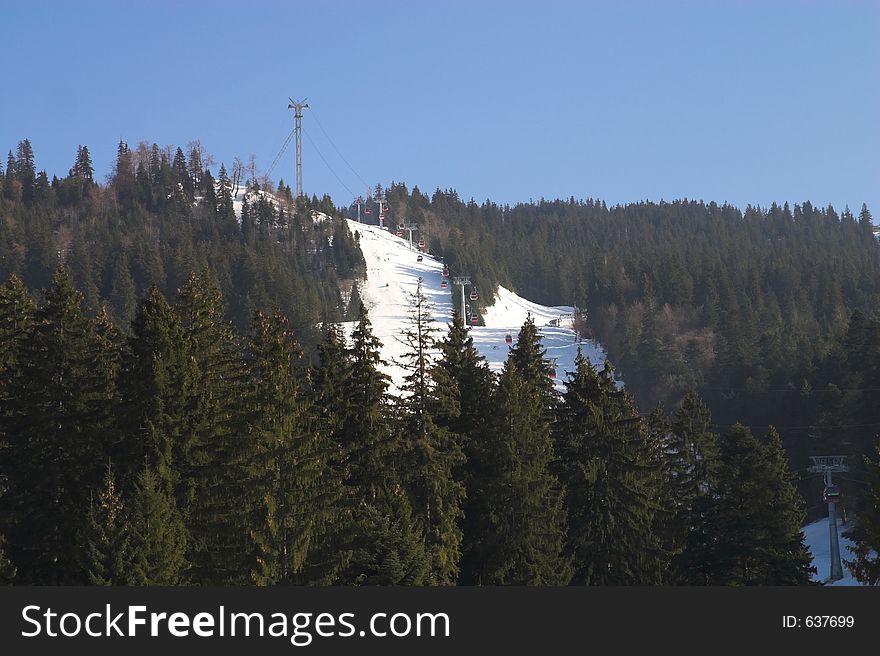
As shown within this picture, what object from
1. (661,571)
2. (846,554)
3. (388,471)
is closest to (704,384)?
(846,554)

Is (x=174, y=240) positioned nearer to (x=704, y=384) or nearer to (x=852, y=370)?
(x=704, y=384)

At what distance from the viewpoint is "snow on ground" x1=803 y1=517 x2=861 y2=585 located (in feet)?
219

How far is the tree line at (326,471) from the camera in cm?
3372

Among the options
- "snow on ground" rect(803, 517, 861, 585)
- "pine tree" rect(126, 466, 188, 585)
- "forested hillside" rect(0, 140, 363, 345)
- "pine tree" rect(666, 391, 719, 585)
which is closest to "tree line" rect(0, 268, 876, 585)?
"pine tree" rect(126, 466, 188, 585)

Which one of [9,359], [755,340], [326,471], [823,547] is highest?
[755,340]

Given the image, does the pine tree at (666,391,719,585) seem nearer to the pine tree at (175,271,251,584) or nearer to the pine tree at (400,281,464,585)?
the pine tree at (400,281,464,585)

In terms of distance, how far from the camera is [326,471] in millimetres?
35812

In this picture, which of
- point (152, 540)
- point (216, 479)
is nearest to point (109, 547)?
point (152, 540)

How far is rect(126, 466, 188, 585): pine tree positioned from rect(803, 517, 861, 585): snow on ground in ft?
141

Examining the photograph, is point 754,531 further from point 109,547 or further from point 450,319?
point 450,319

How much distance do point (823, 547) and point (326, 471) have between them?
49.3 meters

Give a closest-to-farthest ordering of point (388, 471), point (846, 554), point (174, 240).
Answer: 1. point (388, 471)
2. point (846, 554)
3. point (174, 240)

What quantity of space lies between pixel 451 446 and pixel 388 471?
3608 mm

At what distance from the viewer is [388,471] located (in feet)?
134
